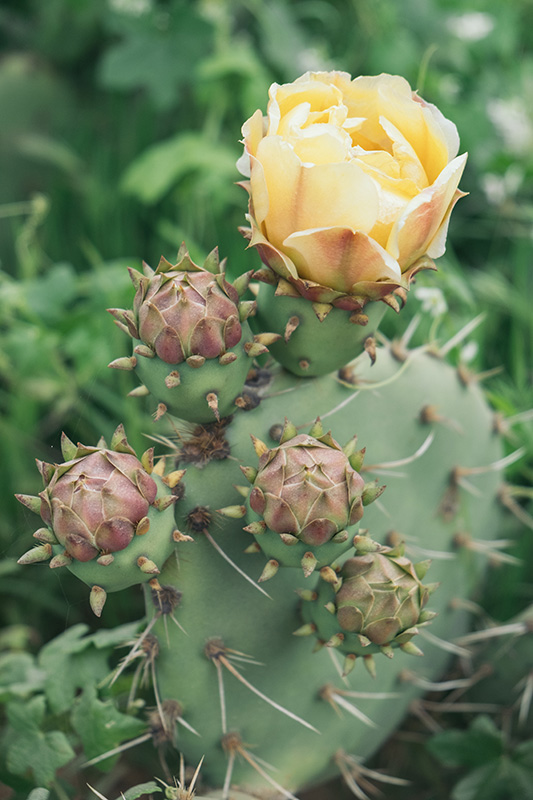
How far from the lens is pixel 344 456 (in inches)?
24.5

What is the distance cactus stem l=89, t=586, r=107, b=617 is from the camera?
0.59m

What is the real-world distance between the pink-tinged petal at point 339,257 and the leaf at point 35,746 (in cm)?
52

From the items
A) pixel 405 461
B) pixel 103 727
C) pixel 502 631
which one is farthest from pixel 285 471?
pixel 502 631

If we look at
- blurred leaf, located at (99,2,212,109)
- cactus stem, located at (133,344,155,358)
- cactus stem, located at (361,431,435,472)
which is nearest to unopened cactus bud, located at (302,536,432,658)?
cactus stem, located at (361,431,435,472)

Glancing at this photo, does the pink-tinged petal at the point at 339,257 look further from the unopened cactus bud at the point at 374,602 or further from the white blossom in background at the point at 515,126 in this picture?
the white blossom in background at the point at 515,126

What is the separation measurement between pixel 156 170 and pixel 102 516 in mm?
1113

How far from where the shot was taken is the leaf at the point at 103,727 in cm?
78

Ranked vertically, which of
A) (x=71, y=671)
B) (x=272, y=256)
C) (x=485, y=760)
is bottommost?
(x=485, y=760)

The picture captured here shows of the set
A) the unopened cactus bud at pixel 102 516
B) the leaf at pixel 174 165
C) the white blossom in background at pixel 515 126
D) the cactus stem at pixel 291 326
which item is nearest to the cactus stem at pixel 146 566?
the unopened cactus bud at pixel 102 516

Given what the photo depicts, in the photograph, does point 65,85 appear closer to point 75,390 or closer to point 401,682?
point 75,390

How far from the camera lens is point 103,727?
0.79m


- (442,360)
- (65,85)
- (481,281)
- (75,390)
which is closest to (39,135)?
(65,85)

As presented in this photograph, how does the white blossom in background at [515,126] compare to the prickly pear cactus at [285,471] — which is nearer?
the prickly pear cactus at [285,471]

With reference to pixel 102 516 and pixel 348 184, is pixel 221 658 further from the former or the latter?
pixel 348 184
